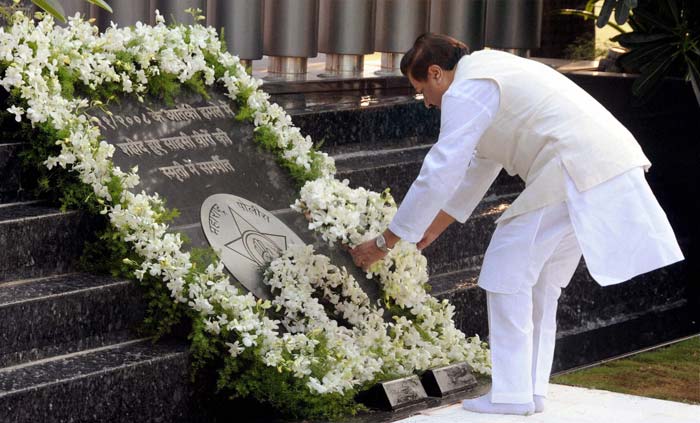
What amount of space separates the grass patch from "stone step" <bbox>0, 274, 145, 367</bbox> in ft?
7.30

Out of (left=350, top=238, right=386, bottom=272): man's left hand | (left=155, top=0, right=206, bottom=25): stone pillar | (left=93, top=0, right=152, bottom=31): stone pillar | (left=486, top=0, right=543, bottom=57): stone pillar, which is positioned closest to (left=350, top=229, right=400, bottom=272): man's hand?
(left=350, top=238, right=386, bottom=272): man's left hand

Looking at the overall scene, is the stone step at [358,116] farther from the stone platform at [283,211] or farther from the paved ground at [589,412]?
the paved ground at [589,412]

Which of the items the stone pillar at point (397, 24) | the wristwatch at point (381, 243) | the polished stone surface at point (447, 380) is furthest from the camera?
the stone pillar at point (397, 24)

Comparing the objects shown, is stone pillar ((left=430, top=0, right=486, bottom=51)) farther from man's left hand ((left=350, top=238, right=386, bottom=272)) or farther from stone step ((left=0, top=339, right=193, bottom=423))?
stone step ((left=0, top=339, right=193, bottom=423))

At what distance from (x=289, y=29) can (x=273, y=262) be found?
341 cm

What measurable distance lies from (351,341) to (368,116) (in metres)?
2.62

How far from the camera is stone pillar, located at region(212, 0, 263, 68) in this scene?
25.1 ft

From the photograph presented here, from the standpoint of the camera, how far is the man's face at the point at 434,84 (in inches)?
176

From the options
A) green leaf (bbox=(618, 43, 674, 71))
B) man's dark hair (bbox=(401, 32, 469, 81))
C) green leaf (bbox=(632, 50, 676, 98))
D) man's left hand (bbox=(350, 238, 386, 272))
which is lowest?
man's left hand (bbox=(350, 238, 386, 272))

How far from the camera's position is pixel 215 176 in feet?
17.0

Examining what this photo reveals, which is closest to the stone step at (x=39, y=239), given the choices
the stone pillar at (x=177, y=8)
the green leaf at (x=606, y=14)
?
the stone pillar at (x=177, y=8)

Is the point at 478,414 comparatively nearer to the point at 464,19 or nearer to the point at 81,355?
the point at 81,355

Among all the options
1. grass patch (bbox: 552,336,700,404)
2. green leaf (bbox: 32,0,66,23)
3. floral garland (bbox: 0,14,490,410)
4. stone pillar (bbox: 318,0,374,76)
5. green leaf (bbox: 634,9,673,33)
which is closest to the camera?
green leaf (bbox: 32,0,66,23)

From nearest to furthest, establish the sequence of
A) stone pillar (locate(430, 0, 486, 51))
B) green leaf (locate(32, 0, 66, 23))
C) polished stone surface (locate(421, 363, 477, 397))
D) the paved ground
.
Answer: green leaf (locate(32, 0, 66, 23)), the paved ground, polished stone surface (locate(421, 363, 477, 397)), stone pillar (locate(430, 0, 486, 51))
